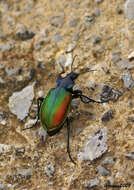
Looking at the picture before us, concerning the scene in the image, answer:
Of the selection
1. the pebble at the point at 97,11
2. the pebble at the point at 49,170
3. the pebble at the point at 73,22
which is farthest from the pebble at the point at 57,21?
the pebble at the point at 49,170

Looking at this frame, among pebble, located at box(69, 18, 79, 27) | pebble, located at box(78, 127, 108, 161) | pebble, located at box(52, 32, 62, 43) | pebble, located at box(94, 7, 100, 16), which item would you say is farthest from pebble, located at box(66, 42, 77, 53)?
pebble, located at box(78, 127, 108, 161)

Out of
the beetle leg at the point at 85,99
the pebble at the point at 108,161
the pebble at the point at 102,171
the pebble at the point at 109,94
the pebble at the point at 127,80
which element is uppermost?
the pebble at the point at 127,80

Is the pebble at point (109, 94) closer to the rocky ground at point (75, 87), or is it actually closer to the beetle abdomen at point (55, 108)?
the rocky ground at point (75, 87)

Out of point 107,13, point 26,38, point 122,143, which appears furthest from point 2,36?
point 122,143

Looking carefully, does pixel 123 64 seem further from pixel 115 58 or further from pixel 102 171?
pixel 102 171

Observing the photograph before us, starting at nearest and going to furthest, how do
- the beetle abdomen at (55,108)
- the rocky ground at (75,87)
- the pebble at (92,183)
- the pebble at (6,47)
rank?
the pebble at (92,183)
the rocky ground at (75,87)
the beetle abdomen at (55,108)
the pebble at (6,47)

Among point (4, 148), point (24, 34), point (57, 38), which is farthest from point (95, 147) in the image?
point (24, 34)

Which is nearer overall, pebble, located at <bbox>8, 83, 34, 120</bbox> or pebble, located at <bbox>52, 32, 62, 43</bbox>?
pebble, located at <bbox>8, 83, 34, 120</bbox>

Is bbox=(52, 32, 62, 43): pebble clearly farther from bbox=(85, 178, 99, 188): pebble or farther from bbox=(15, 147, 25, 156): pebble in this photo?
bbox=(85, 178, 99, 188): pebble
